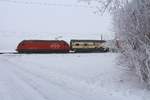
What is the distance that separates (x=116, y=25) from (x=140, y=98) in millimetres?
3297

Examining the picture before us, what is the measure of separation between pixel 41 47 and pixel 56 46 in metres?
1.82

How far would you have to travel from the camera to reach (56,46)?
136 feet

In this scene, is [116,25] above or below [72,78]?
above

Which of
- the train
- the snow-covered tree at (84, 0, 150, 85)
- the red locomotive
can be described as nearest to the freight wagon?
the train

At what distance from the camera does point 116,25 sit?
1252 cm

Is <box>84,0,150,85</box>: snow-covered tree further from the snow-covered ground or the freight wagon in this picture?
the freight wagon

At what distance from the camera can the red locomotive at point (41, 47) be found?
40.3 m

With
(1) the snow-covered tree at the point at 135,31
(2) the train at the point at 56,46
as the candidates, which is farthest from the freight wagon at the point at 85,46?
(1) the snow-covered tree at the point at 135,31

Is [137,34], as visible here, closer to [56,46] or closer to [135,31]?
[135,31]

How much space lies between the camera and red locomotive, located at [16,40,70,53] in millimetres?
40281

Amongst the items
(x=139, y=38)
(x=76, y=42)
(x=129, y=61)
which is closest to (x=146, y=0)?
(x=139, y=38)

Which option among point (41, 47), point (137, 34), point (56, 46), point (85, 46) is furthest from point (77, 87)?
point (85, 46)

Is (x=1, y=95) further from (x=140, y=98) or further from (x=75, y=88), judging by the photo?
(x=140, y=98)

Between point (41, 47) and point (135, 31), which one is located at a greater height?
point (135, 31)
